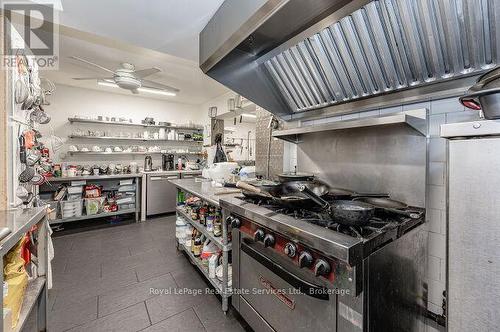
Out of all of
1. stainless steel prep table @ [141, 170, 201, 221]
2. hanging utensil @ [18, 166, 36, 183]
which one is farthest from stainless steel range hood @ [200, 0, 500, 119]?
stainless steel prep table @ [141, 170, 201, 221]

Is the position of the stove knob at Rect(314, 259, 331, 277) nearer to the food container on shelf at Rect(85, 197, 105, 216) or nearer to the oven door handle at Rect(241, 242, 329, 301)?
the oven door handle at Rect(241, 242, 329, 301)

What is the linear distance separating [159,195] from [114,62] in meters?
2.46

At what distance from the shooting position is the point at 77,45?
271 cm

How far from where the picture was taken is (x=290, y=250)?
97 cm

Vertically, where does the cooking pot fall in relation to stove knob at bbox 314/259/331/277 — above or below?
above

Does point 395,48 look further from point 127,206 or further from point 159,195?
point 127,206

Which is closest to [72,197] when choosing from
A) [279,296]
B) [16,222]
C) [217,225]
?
[16,222]

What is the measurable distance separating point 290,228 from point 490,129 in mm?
750

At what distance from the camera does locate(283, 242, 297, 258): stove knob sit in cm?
96

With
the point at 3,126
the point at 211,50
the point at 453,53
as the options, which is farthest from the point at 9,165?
the point at 453,53

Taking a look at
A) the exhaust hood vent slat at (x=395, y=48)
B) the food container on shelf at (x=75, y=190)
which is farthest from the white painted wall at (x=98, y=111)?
the exhaust hood vent slat at (x=395, y=48)

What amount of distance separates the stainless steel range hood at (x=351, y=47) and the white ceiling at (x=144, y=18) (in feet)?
0.46

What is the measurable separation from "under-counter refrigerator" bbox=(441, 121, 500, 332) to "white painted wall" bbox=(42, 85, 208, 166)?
17.0ft

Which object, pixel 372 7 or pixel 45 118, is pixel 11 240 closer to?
pixel 45 118
